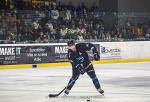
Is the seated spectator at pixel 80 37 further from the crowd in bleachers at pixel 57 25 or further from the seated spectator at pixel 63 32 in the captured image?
the seated spectator at pixel 63 32

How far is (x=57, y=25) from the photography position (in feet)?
70.4

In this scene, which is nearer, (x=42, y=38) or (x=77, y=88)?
(x=77, y=88)

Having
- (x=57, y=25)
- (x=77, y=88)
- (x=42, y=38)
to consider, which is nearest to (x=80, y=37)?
(x=57, y=25)

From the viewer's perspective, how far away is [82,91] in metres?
11.1

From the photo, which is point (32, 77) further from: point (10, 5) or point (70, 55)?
point (10, 5)

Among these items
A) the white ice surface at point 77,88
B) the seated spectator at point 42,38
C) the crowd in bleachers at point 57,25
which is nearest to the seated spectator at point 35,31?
the crowd in bleachers at point 57,25

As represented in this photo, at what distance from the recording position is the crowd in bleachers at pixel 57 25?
65.1ft

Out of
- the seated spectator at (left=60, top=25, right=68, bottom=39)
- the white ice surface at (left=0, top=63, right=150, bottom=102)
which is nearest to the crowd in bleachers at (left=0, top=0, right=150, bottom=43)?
the seated spectator at (left=60, top=25, right=68, bottom=39)

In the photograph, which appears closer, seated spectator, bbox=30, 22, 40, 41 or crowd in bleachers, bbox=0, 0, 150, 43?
crowd in bleachers, bbox=0, 0, 150, 43

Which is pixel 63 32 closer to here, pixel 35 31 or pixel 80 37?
pixel 80 37

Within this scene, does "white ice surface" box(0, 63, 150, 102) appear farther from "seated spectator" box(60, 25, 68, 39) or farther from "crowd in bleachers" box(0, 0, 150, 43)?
"seated spectator" box(60, 25, 68, 39)

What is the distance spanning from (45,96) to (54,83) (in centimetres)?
296

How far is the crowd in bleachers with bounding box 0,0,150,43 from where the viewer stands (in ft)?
65.1

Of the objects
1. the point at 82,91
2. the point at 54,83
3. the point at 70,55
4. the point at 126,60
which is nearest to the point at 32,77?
the point at 54,83
